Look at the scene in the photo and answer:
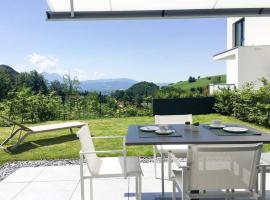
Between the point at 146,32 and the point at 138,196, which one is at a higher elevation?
the point at 146,32

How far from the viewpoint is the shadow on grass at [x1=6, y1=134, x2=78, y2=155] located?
6.95 m

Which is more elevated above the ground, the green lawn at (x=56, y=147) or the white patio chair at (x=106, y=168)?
the white patio chair at (x=106, y=168)

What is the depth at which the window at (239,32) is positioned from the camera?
19.4m

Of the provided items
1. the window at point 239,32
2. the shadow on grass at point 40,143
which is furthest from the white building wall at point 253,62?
the shadow on grass at point 40,143

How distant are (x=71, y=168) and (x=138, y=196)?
2389 millimetres

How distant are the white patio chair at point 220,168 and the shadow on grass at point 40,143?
209 inches

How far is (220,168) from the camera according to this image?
8.30ft

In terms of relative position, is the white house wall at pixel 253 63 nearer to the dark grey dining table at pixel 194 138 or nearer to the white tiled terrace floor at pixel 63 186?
the white tiled terrace floor at pixel 63 186

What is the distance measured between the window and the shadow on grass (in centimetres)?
1501

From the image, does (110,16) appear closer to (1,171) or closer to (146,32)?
(1,171)

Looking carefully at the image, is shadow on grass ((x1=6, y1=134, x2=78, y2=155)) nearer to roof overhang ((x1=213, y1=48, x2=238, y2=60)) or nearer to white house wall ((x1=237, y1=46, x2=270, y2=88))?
white house wall ((x1=237, y1=46, x2=270, y2=88))

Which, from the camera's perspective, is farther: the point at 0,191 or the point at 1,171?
the point at 1,171

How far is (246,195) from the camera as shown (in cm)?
271

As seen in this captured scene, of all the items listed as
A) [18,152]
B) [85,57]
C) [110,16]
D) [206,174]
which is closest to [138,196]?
[206,174]
